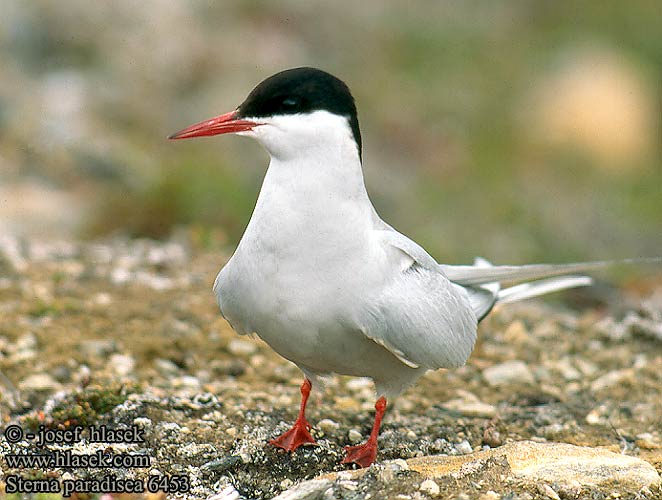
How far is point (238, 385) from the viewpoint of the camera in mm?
5000

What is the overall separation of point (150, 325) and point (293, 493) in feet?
7.81

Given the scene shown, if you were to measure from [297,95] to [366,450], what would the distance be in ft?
4.88

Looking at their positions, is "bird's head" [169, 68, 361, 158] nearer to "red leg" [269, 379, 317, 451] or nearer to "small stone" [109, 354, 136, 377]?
"red leg" [269, 379, 317, 451]

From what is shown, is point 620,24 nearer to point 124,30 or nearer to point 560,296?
point 124,30

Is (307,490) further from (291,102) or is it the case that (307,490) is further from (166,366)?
(166,366)

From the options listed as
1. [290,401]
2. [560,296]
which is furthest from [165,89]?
[290,401]

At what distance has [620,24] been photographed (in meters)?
18.4

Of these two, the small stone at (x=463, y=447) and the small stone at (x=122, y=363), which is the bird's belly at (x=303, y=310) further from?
the small stone at (x=122, y=363)

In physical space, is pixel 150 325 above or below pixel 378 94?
below

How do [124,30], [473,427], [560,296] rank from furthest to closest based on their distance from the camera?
[124,30]
[560,296]
[473,427]

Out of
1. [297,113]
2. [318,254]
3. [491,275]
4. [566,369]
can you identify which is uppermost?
[297,113]

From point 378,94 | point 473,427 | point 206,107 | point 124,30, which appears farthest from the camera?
point 378,94

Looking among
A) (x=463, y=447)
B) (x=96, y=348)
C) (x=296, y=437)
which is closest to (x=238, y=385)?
(x=96, y=348)

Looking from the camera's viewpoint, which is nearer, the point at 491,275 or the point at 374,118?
the point at 491,275
